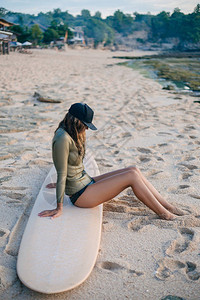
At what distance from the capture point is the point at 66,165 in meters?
2.53

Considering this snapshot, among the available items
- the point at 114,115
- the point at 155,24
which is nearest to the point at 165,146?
the point at 114,115

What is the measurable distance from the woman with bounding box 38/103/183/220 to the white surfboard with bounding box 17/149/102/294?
0.11 meters

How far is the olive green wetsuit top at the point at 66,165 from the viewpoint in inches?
98.4

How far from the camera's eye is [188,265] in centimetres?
225

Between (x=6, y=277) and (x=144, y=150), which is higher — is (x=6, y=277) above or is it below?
below

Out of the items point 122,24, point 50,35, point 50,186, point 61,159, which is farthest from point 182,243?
point 122,24

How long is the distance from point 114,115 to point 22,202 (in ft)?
13.2

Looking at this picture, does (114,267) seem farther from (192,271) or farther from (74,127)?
(74,127)

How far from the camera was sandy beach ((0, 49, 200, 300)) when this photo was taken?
81.2 inches

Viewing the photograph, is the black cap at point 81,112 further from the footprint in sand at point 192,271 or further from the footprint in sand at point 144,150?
the footprint in sand at point 144,150

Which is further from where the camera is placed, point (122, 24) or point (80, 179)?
point (122, 24)

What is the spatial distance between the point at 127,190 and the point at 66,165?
3.91 feet

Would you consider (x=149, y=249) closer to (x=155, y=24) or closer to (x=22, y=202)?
(x=22, y=202)

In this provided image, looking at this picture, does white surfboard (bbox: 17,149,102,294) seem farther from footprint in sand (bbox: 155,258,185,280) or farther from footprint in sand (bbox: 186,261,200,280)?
footprint in sand (bbox: 186,261,200,280)
